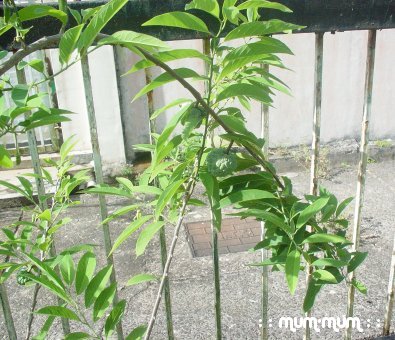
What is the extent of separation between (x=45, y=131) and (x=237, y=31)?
477 cm

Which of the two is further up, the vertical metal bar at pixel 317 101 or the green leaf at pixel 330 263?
the vertical metal bar at pixel 317 101

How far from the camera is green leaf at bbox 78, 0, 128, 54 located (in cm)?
80

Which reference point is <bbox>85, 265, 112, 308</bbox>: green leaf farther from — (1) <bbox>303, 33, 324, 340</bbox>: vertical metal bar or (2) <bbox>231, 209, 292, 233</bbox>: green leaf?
(1) <bbox>303, 33, 324, 340</bbox>: vertical metal bar

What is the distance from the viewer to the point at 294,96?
480 cm

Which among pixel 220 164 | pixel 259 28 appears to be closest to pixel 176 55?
pixel 259 28

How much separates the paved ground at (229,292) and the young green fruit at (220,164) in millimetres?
1852

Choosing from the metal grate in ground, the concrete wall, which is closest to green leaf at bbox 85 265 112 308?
the metal grate in ground

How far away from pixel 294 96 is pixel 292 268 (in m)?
3.84

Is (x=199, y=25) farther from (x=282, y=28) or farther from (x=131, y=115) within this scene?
(x=131, y=115)

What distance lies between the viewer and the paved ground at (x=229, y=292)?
110 inches

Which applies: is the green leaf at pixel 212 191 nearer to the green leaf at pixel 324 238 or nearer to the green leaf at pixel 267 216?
the green leaf at pixel 267 216

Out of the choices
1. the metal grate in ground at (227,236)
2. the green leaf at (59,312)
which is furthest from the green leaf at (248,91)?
the metal grate in ground at (227,236)

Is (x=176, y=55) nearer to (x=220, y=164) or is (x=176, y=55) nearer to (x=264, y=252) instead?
(x=220, y=164)

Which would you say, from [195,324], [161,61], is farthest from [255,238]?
[161,61]
